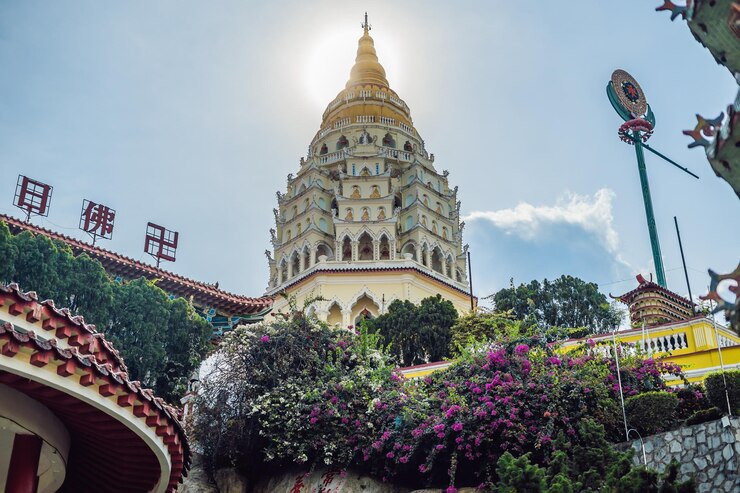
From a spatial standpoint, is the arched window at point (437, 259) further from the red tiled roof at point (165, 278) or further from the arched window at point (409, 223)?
the red tiled roof at point (165, 278)

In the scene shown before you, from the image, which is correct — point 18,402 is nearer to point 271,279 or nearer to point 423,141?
point 271,279

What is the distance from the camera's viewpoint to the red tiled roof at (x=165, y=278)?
2633 centimetres

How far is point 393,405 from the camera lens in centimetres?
1805

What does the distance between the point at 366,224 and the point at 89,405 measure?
30093 mm

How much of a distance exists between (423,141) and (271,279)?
11.3m

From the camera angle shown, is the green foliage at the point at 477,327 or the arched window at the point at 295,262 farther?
the arched window at the point at 295,262

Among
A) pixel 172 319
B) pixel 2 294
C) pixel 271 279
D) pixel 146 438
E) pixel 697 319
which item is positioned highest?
pixel 271 279

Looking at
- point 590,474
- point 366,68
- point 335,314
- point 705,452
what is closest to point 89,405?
point 590,474

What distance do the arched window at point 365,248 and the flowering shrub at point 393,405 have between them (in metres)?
18.8

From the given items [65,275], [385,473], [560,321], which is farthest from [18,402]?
[560,321]

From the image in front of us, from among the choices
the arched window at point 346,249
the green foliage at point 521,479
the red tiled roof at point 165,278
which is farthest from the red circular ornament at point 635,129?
the green foliage at point 521,479

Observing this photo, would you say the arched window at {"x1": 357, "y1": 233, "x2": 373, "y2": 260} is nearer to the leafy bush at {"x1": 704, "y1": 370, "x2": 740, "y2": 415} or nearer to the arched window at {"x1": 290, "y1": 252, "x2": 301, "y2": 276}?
the arched window at {"x1": 290, "y1": 252, "x2": 301, "y2": 276}

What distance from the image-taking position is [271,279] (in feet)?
138

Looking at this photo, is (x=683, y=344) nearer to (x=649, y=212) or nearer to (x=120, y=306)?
(x=120, y=306)
